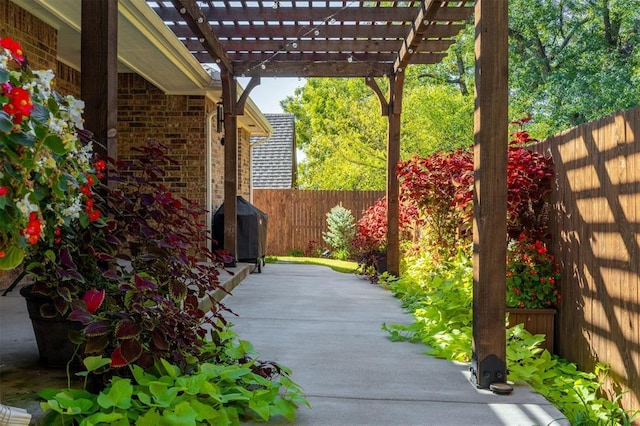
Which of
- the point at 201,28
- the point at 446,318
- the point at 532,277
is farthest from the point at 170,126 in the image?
the point at 532,277

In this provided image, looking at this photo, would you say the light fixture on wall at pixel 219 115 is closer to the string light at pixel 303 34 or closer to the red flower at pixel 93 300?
the string light at pixel 303 34

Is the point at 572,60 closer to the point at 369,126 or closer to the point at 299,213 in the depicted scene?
the point at 369,126

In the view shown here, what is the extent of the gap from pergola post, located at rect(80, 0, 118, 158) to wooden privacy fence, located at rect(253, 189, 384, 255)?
1151 centimetres

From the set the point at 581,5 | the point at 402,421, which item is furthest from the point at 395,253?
the point at 581,5

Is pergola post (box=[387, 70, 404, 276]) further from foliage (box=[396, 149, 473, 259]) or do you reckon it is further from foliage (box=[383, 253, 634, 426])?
foliage (box=[383, 253, 634, 426])

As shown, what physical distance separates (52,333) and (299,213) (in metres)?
11.9

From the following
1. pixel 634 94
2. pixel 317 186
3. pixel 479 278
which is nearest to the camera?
pixel 479 278

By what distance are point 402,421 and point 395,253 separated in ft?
17.1

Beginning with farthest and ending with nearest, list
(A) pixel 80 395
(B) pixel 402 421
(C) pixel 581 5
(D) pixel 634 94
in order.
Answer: (C) pixel 581 5
(D) pixel 634 94
(B) pixel 402 421
(A) pixel 80 395

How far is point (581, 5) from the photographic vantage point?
14953 mm

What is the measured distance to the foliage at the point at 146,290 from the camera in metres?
2.20

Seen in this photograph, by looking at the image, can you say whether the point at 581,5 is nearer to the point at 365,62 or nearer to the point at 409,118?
the point at 409,118

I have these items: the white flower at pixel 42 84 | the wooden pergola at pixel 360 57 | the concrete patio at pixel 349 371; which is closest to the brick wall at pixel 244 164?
the wooden pergola at pixel 360 57

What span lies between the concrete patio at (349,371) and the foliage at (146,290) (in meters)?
0.36
